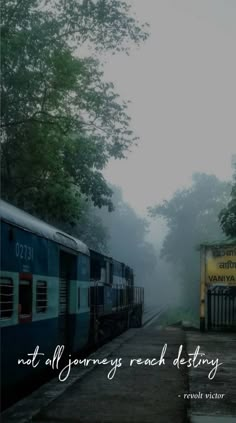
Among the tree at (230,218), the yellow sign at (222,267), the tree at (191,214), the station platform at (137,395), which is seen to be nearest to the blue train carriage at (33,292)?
the station platform at (137,395)

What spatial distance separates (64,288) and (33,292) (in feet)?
10.3

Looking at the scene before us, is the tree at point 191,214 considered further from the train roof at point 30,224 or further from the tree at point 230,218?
the train roof at point 30,224

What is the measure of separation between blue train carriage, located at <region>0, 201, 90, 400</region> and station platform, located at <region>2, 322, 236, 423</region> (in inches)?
27.6

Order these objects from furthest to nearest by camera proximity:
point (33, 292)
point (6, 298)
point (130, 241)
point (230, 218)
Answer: point (130, 241), point (230, 218), point (33, 292), point (6, 298)

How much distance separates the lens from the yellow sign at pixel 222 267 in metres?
19.1

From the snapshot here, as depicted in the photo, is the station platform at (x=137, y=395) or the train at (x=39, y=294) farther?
the train at (x=39, y=294)

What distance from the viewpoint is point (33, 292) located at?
8.87 m

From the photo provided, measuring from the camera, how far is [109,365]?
11422 millimetres

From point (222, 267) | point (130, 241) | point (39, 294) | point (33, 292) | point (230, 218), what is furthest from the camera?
point (130, 241)

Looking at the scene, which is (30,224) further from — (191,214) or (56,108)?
(191,214)

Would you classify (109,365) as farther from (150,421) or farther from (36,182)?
(36,182)

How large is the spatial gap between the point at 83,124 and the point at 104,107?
122 centimetres

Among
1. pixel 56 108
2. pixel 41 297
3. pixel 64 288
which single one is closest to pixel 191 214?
pixel 56 108

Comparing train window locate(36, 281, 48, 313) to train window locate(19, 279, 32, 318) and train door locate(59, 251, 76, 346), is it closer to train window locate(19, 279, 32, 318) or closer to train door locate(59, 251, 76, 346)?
train window locate(19, 279, 32, 318)
